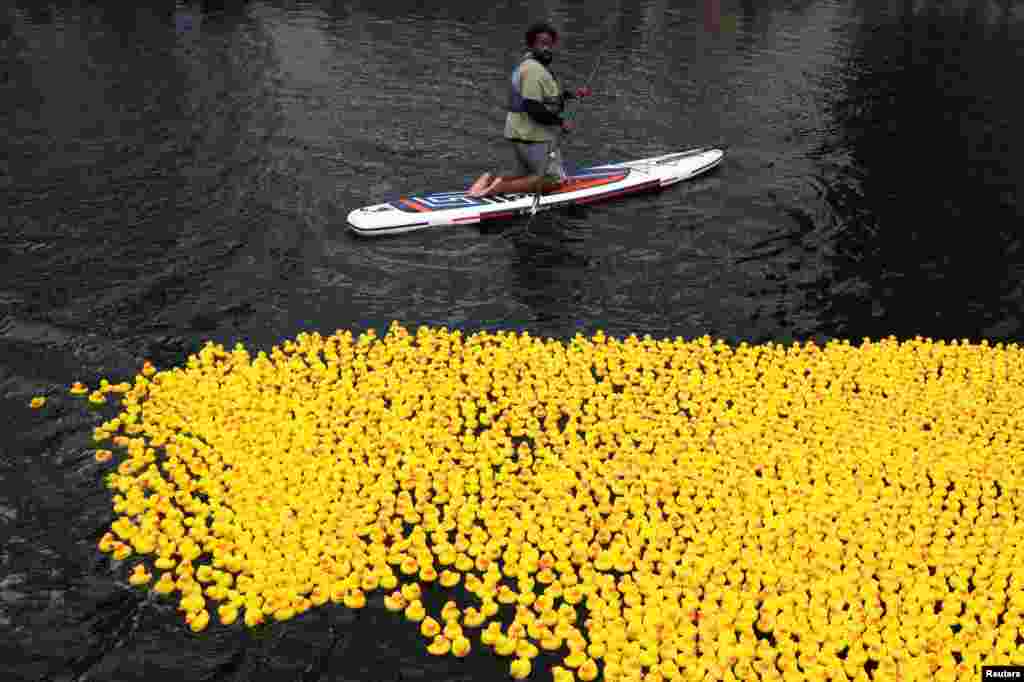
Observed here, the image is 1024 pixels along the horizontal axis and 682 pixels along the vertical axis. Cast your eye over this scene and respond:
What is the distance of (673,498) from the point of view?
10.2 m

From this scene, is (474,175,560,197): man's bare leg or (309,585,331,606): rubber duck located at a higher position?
(474,175,560,197): man's bare leg

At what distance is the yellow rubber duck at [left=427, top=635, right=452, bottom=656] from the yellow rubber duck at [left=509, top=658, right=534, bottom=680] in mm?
683

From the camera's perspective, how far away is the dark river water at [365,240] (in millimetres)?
9289

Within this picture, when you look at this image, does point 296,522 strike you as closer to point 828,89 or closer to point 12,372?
point 12,372

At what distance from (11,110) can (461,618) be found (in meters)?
22.2

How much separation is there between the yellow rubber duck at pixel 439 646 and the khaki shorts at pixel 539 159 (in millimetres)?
12032

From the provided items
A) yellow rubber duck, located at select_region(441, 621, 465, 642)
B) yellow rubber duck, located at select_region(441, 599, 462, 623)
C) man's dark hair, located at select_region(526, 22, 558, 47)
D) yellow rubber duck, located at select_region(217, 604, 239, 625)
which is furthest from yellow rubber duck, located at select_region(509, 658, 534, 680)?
man's dark hair, located at select_region(526, 22, 558, 47)

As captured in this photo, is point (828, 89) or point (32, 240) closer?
point (32, 240)

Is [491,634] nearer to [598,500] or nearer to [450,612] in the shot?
[450,612]

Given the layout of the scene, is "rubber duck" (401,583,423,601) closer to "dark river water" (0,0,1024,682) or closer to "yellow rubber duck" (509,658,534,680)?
"dark river water" (0,0,1024,682)

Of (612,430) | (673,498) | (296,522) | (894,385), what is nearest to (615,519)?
(673,498)

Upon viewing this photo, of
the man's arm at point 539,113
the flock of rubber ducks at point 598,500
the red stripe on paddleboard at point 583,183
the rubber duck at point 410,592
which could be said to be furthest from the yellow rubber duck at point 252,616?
the red stripe on paddleboard at point 583,183

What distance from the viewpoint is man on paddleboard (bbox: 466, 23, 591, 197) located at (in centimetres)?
1702

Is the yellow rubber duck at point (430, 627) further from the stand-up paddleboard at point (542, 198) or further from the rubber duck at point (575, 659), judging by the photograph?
the stand-up paddleboard at point (542, 198)
